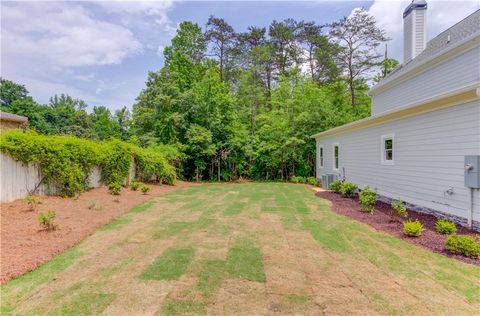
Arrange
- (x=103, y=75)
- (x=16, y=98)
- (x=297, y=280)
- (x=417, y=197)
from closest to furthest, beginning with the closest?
1. (x=297, y=280)
2. (x=417, y=197)
3. (x=103, y=75)
4. (x=16, y=98)

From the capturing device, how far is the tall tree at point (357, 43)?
19.8 m

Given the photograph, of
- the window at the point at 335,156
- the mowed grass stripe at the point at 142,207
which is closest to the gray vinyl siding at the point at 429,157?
the window at the point at 335,156

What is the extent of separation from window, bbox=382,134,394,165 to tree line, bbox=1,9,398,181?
8054 mm

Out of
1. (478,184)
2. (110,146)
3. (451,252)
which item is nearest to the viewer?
(451,252)

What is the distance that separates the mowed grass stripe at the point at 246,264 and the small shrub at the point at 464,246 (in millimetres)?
2958

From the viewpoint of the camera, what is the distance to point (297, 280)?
3381mm

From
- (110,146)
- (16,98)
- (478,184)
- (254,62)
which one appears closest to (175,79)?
(254,62)

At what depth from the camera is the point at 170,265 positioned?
3.82 meters

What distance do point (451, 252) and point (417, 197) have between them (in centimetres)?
313

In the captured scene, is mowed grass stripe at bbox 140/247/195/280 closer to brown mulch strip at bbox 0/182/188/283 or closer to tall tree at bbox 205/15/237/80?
brown mulch strip at bbox 0/182/188/283

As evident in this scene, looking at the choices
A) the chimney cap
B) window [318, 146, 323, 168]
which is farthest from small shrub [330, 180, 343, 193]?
the chimney cap

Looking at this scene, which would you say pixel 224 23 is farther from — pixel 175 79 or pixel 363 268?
pixel 363 268

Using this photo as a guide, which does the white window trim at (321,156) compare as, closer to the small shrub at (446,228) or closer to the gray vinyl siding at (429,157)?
the gray vinyl siding at (429,157)

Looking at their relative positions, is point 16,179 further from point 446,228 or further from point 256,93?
point 256,93
